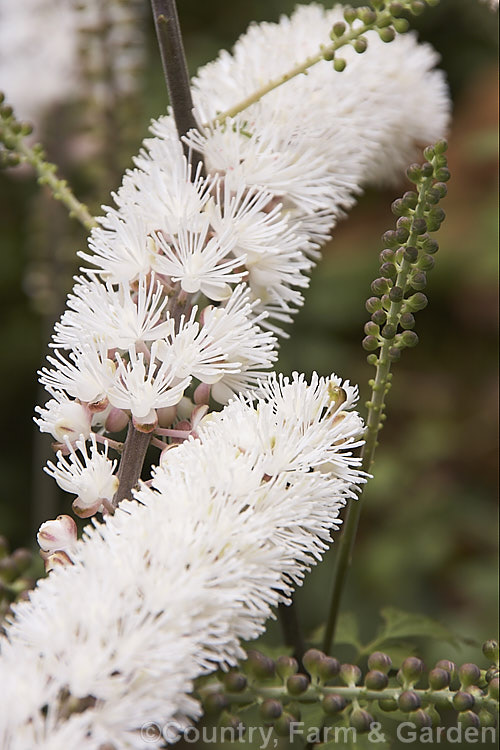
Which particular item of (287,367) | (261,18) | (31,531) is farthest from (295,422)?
(261,18)

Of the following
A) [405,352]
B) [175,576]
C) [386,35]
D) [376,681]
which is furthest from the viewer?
[405,352]

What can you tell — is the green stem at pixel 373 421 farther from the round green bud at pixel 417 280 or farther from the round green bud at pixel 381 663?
the round green bud at pixel 381 663

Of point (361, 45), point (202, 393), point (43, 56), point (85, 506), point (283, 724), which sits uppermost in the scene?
point (43, 56)

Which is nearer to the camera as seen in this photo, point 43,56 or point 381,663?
point 381,663

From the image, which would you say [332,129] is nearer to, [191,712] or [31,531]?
[191,712]

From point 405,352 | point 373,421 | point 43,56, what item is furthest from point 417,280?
point 405,352

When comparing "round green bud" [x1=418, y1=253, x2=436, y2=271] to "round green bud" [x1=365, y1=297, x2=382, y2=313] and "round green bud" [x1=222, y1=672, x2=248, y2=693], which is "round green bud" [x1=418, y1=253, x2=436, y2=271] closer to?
"round green bud" [x1=365, y1=297, x2=382, y2=313]

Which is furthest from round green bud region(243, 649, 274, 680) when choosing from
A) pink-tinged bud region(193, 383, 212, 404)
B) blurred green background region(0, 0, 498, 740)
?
blurred green background region(0, 0, 498, 740)

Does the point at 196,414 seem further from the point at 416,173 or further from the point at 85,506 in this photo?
the point at 416,173
